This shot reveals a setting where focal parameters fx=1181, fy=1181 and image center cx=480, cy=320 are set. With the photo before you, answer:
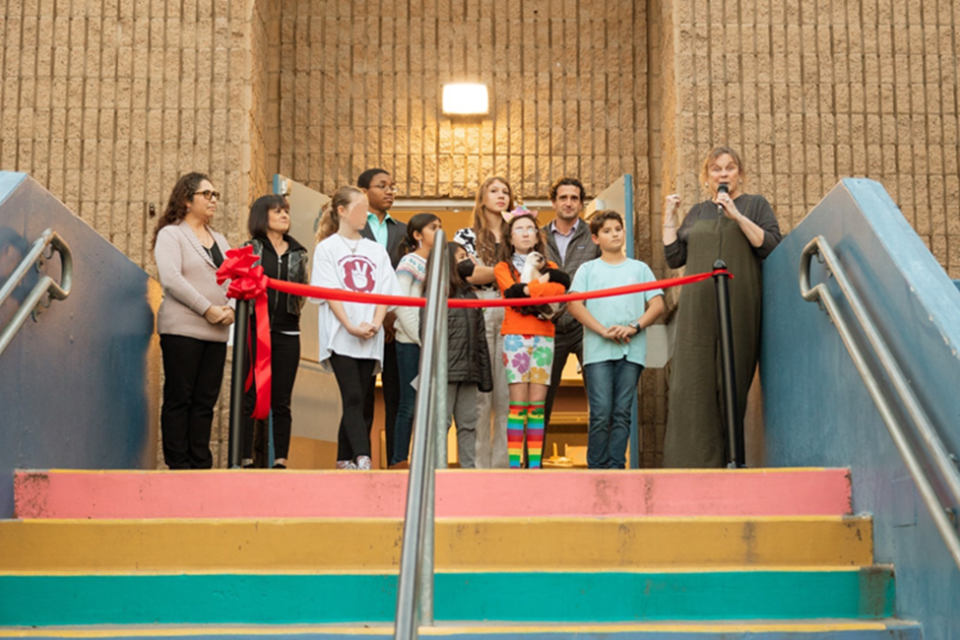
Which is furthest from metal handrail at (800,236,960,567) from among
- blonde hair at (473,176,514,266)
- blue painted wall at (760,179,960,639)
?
blonde hair at (473,176,514,266)

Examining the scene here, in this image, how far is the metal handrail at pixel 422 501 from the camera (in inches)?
79.6

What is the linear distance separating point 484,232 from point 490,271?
0.28m

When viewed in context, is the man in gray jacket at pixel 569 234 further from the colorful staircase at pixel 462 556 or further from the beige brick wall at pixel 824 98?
the colorful staircase at pixel 462 556

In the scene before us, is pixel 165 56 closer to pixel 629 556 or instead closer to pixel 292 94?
pixel 292 94

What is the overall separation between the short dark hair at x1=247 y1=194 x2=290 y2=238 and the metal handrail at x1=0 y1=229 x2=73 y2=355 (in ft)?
4.77

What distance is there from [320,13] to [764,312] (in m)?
4.74

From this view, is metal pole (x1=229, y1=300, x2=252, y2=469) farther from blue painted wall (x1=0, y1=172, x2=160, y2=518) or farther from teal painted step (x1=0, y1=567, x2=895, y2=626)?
teal painted step (x1=0, y1=567, x2=895, y2=626)

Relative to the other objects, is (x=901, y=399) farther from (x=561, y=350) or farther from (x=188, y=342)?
(x=188, y=342)

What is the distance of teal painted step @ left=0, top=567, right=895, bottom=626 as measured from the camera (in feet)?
10.3

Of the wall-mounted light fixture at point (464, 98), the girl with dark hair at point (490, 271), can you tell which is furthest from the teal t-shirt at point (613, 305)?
the wall-mounted light fixture at point (464, 98)

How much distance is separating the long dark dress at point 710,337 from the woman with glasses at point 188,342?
6.34 ft

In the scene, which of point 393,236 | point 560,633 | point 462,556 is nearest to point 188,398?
point 393,236

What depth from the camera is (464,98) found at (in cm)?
823

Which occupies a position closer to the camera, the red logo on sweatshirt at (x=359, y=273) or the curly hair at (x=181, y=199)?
the curly hair at (x=181, y=199)
